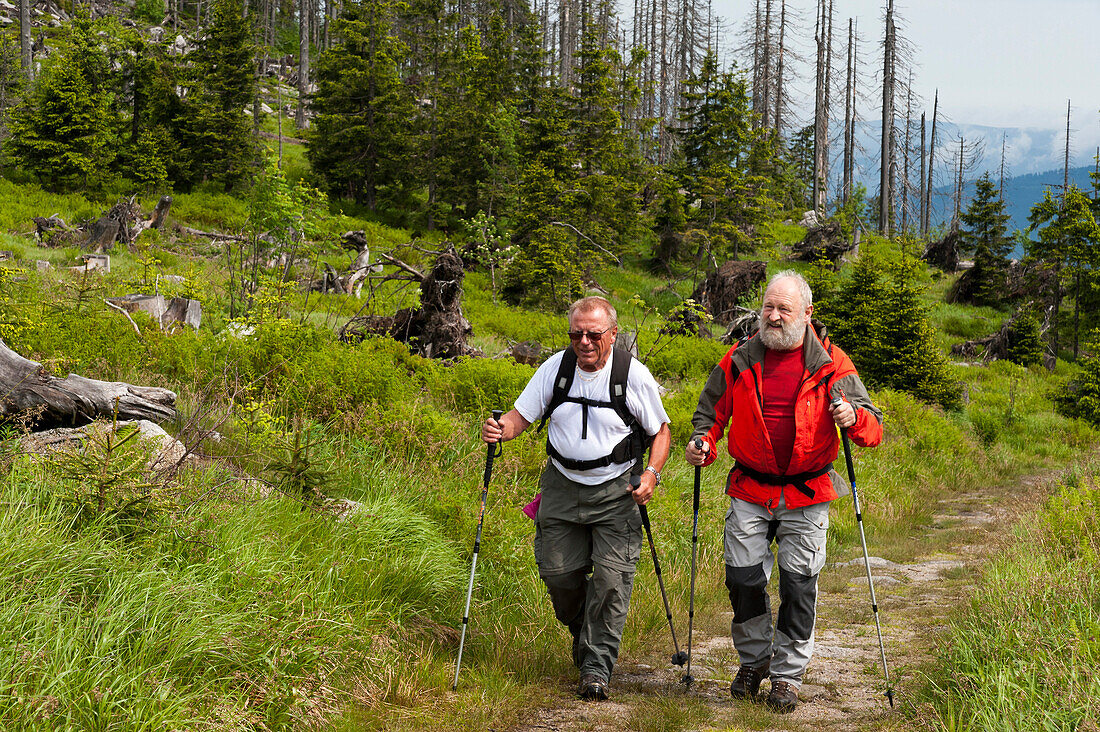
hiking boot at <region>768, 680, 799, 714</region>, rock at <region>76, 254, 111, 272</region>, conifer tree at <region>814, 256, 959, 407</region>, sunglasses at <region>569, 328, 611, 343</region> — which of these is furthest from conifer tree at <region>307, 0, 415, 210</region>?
hiking boot at <region>768, 680, 799, 714</region>

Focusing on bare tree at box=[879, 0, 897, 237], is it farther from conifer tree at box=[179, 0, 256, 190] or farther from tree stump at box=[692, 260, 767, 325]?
conifer tree at box=[179, 0, 256, 190]

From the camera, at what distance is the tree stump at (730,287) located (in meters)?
24.6

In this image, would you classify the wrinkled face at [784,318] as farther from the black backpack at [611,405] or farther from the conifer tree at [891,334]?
the conifer tree at [891,334]

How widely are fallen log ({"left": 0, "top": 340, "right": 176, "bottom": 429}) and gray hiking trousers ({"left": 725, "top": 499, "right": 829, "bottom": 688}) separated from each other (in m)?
4.08

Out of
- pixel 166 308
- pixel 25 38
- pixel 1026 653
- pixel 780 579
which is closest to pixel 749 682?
pixel 780 579

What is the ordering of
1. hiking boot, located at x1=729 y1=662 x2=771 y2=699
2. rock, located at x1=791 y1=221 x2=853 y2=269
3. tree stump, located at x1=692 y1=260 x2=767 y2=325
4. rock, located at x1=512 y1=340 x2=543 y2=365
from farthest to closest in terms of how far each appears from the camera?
rock, located at x1=791 y1=221 x2=853 y2=269 < tree stump, located at x1=692 y1=260 x2=767 y2=325 < rock, located at x1=512 y1=340 x2=543 y2=365 < hiking boot, located at x1=729 y1=662 x2=771 y2=699

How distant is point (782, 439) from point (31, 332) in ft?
23.0

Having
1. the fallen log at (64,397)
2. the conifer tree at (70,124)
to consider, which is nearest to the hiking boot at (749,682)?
the fallen log at (64,397)

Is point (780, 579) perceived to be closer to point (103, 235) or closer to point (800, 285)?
point (800, 285)

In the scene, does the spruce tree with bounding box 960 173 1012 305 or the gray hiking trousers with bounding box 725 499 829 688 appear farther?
the spruce tree with bounding box 960 173 1012 305

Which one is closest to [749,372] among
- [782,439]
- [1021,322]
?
[782,439]

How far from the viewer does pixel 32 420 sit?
5.71 m

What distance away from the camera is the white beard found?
4.46 m

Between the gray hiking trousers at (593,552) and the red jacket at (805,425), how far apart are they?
27.7 inches
